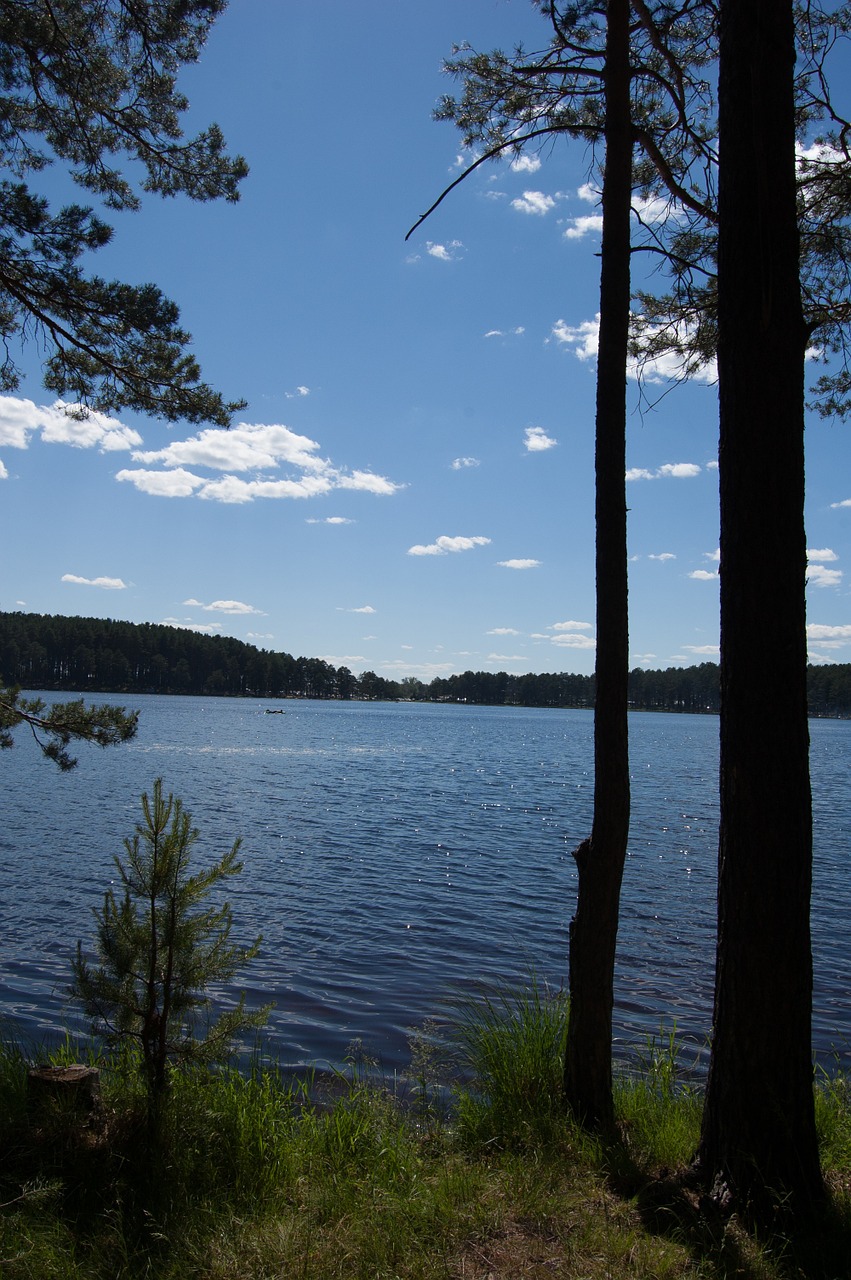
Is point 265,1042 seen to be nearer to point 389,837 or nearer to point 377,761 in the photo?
point 389,837

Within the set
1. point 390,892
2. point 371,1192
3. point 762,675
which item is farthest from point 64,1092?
point 390,892

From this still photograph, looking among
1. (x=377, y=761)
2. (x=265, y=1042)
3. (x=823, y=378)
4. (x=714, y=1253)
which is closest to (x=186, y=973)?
(x=714, y=1253)

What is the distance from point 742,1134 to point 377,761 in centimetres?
4428

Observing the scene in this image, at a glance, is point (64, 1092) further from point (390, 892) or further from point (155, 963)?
point (390, 892)

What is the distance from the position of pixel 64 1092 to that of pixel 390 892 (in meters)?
11.6

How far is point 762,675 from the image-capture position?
154 inches

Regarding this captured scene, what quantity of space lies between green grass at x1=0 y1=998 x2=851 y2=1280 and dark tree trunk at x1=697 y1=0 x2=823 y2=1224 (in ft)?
1.39

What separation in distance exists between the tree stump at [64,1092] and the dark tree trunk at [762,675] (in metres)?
2.99

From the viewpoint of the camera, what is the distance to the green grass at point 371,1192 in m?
3.31

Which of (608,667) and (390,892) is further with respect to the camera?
(390,892)

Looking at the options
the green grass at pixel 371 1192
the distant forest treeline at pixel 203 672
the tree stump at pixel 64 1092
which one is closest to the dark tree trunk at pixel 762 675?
the green grass at pixel 371 1192

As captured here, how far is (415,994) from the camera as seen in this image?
9.94 m

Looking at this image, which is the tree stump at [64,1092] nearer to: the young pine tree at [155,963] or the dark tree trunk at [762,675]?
the young pine tree at [155,963]

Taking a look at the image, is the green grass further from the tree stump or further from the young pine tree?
the young pine tree
